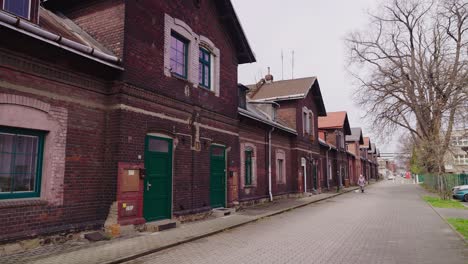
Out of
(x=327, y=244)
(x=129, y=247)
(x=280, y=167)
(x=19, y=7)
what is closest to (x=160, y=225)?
(x=129, y=247)

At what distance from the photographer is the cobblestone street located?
693 cm

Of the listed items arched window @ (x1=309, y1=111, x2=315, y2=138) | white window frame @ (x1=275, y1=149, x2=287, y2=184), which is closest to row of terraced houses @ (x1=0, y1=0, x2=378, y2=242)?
white window frame @ (x1=275, y1=149, x2=287, y2=184)

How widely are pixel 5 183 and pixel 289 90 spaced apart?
2030 cm

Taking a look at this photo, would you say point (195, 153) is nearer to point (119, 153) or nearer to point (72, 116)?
point (119, 153)

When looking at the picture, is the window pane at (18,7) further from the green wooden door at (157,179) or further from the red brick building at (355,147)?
the red brick building at (355,147)

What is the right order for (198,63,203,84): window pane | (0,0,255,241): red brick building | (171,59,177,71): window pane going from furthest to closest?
1. (198,63,203,84): window pane
2. (171,59,177,71): window pane
3. (0,0,255,241): red brick building

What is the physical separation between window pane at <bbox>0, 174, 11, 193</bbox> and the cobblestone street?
2.92 meters

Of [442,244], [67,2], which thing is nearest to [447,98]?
[442,244]

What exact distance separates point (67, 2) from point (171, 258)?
26.9ft

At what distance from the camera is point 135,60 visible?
934 cm

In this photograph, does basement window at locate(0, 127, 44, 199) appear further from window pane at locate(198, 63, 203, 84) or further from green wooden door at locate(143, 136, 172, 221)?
window pane at locate(198, 63, 203, 84)

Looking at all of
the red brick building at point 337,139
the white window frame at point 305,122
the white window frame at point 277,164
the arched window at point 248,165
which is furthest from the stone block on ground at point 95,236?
the red brick building at point 337,139

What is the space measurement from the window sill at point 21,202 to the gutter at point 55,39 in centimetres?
323

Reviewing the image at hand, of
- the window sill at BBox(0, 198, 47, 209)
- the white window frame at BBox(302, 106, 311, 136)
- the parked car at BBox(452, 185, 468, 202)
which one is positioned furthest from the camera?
the white window frame at BBox(302, 106, 311, 136)
